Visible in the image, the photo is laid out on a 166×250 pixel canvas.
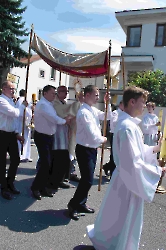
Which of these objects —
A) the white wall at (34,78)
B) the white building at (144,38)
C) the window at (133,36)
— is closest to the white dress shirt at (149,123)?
the white building at (144,38)

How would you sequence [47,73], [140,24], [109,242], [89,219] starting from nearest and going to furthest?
[109,242] < [89,219] < [140,24] < [47,73]

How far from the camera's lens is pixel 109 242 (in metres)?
3.07

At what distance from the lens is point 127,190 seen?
296 cm

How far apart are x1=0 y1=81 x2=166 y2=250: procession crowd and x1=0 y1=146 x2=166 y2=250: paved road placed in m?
0.22

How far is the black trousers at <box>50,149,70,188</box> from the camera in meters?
5.61

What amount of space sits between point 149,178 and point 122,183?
0.95 feet

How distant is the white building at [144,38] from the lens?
65.8ft

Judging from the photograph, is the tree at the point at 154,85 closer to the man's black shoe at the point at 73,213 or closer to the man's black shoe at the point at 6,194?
the man's black shoe at the point at 6,194

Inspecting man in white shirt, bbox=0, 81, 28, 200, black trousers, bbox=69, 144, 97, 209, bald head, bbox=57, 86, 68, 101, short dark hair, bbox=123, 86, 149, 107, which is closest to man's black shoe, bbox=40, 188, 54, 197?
man in white shirt, bbox=0, 81, 28, 200

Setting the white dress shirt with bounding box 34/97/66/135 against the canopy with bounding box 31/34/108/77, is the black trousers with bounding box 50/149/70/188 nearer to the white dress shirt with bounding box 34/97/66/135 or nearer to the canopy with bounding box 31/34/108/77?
the white dress shirt with bounding box 34/97/66/135

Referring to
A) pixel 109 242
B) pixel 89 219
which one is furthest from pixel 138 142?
pixel 89 219

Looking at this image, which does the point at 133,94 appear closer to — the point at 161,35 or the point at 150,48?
the point at 150,48

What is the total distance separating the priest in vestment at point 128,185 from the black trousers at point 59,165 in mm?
2480

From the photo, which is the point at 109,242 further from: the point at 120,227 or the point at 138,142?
the point at 138,142
